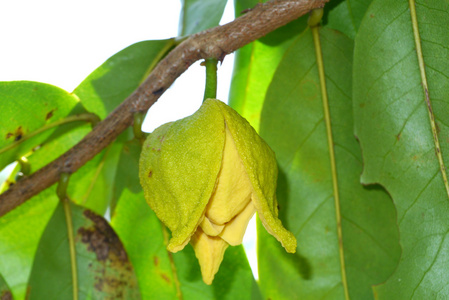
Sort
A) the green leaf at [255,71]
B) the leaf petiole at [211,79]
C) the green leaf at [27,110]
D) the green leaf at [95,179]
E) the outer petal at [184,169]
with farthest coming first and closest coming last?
the green leaf at [95,179] → the green leaf at [255,71] → the green leaf at [27,110] → the leaf petiole at [211,79] → the outer petal at [184,169]

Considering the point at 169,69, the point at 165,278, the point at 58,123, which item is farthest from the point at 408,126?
the point at 58,123

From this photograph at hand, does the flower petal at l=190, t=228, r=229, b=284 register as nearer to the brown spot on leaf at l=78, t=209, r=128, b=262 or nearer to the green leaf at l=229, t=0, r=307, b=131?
the brown spot on leaf at l=78, t=209, r=128, b=262

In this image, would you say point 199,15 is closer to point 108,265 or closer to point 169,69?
point 169,69

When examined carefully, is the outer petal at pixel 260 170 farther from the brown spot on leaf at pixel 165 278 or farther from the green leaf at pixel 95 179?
the green leaf at pixel 95 179

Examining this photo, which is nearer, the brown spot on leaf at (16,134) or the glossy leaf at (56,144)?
the brown spot on leaf at (16,134)

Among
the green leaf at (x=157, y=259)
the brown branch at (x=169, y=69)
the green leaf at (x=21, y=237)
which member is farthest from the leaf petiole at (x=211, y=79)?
the green leaf at (x=21, y=237)

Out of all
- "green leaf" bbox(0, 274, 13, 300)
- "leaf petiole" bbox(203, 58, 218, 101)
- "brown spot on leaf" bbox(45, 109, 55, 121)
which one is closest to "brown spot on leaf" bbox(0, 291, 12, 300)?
"green leaf" bbox(0, 274, 13, 300)
